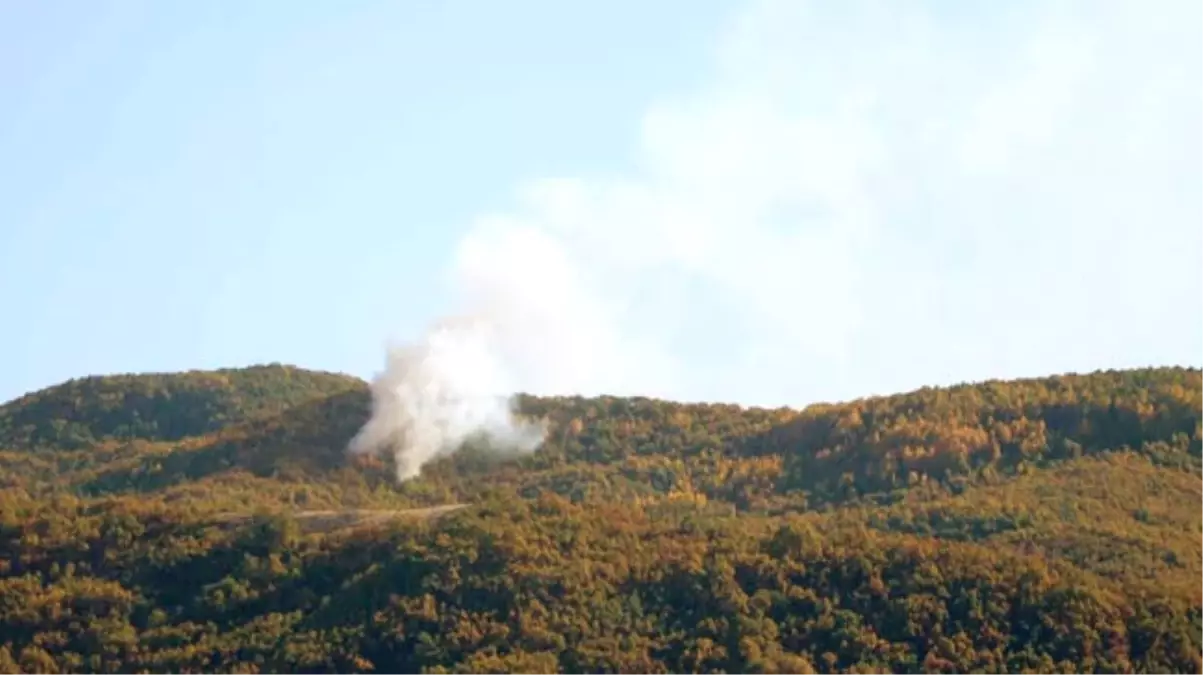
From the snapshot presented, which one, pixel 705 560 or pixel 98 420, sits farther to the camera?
pixel 98 420

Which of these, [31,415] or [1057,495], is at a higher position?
[31,415]

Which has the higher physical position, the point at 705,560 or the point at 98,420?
the point at 98,420

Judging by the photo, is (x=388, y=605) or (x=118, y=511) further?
(x=118, y=511)

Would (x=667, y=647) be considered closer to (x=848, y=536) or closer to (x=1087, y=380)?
(x=848, y=536)

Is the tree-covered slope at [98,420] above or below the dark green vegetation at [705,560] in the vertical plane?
above

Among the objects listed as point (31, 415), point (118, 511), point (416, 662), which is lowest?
point (416, 662)

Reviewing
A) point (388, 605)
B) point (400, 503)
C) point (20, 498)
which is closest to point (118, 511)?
point (20, 498)

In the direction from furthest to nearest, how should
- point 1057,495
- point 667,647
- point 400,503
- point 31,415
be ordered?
point 31,415, point 400,503, point 1057,495, point 667,647

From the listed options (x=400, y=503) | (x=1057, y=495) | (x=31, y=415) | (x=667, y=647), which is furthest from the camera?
(x=31, y=415)

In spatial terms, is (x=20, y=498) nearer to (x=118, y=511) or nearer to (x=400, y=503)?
(x=118, y=511)
